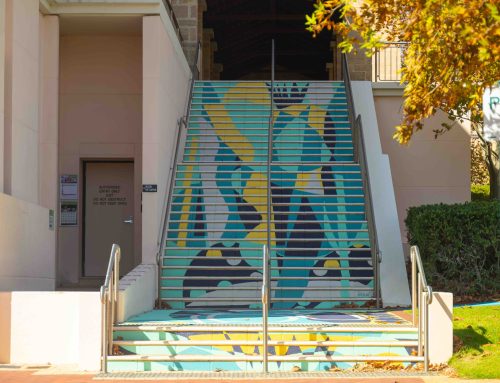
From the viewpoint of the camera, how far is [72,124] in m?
18.1

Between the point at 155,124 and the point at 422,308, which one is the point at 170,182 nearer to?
the point at 155,124

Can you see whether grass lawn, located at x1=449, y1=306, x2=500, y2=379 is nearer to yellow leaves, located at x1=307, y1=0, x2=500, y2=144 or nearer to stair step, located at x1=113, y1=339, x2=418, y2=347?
stair step, located at x1=113, y1=339, x2=418, y2=347

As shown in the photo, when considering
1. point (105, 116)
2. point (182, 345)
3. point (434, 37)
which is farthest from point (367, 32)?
point (105, 116)

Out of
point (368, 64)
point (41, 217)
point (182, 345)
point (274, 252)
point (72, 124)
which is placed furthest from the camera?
point (368, 64)

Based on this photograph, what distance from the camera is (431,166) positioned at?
19.9 metres

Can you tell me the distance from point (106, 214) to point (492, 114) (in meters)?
11.2

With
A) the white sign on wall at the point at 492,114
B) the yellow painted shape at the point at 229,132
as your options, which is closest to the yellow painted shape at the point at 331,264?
the yellow painted shape at the point at 229,132

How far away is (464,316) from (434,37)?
464 cm

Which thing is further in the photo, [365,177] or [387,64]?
[387,64]

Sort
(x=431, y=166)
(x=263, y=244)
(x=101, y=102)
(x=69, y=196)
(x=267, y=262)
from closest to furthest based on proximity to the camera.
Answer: (x=267, y=262) → (x=263, y=244) → (x=69, y=196) → (x=101, y=102) → (x=431, y=166)

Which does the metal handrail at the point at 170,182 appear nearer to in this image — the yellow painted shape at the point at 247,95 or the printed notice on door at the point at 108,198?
the yellow painted shape at the point at 247,95

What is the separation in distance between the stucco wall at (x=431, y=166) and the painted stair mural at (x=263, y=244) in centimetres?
140

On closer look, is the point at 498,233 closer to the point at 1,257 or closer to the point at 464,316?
the point at 464,316

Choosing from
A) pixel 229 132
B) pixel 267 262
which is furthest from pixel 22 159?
pixel 229 132
